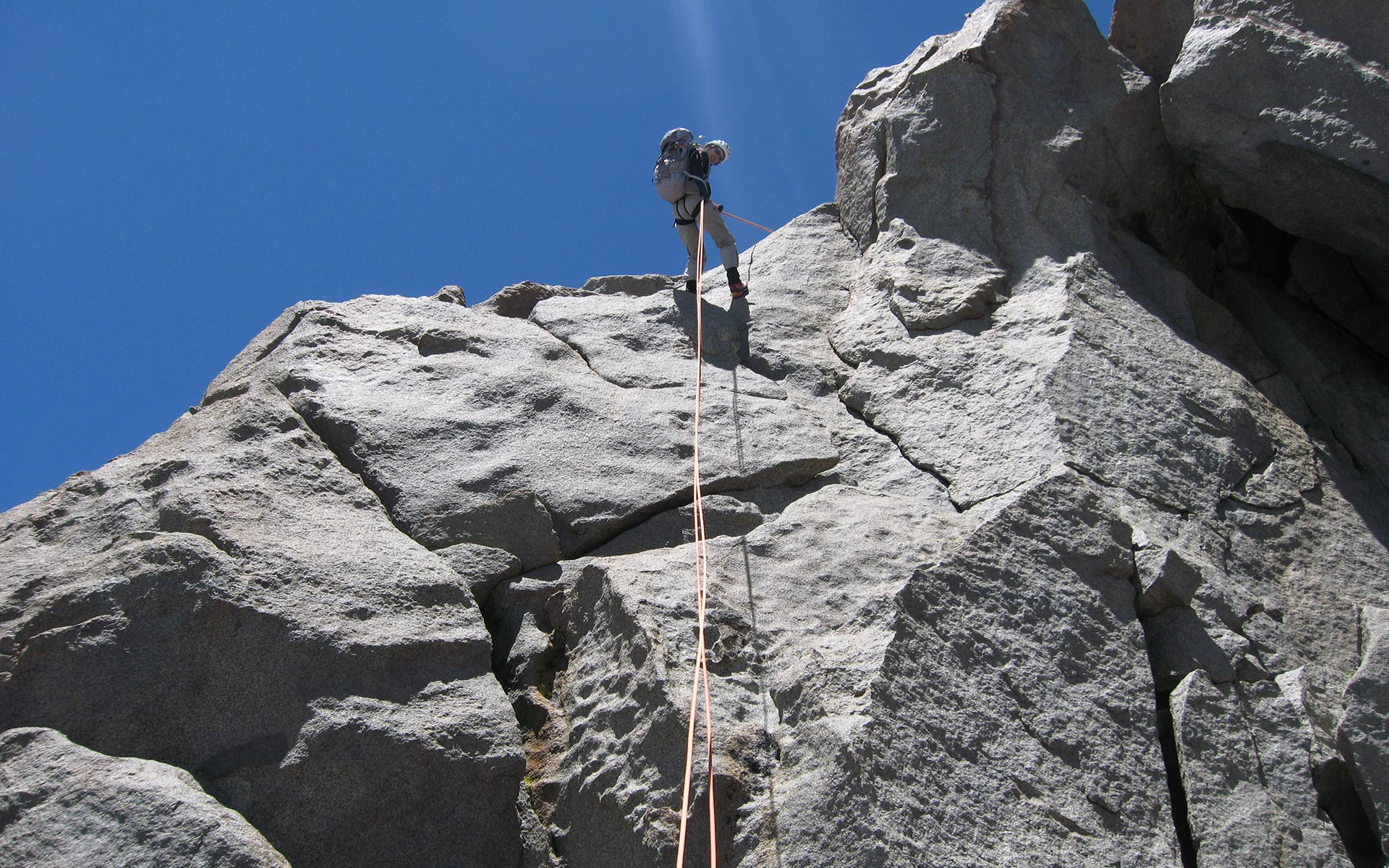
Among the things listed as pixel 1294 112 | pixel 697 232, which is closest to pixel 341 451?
pixel 697 232

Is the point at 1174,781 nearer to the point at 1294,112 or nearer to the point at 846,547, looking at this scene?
the point at 846,547

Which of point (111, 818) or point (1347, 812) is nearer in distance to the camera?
point (111, 818)

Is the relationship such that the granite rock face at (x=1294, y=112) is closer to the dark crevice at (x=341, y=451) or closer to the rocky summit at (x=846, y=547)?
the rocky summit at (x=846, y=547)

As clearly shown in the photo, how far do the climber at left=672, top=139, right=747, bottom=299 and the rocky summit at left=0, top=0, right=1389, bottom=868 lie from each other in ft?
0.89

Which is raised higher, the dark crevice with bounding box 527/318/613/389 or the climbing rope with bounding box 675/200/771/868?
the dark crevice with bounding box 527/318/613/389

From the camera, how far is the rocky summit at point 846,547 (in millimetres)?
4516

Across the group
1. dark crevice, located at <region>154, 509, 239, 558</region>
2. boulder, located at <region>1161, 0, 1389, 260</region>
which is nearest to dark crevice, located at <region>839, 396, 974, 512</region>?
boulder, located at <region>1161, 0, 1389, 260</region>

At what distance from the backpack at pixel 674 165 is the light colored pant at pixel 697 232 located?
106mm

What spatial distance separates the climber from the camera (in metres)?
8.99

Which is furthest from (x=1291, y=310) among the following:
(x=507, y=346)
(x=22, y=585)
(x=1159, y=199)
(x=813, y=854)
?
(x=22, y=585)

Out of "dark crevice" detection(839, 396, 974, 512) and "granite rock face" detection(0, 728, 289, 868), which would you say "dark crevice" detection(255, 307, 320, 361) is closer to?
"granite rock face" detection(0, 728, 289, 868)

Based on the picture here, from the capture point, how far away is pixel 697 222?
31.0 ft

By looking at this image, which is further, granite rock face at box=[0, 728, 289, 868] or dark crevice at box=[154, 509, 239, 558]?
dark crevice at box=[154, 509, 239, 558]

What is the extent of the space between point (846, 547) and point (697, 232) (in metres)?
4.49
